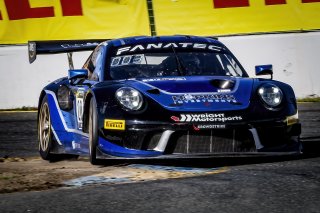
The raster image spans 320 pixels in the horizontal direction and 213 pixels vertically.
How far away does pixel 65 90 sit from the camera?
8.32m

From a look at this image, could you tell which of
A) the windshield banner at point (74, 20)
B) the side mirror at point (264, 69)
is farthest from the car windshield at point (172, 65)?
the windshield banner at point (74, 20)

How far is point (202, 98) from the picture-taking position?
6.74 m

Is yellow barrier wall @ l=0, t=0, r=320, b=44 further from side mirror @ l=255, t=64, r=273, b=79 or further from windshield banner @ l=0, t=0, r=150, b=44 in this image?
side mirror @ l=255, t=64, r=273, b=79

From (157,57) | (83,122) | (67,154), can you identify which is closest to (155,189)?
(83,122)

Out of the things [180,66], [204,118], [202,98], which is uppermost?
[180,66]

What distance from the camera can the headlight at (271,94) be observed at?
271 inches

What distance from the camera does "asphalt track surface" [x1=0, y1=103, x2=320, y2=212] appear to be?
15.8 feet

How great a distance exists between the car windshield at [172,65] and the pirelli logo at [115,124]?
1033mm

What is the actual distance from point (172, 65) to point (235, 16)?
6996 millimetres

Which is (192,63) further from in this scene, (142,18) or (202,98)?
(142,18)

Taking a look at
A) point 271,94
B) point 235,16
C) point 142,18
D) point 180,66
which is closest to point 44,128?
point 180,66

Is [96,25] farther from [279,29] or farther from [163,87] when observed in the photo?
[163,87]

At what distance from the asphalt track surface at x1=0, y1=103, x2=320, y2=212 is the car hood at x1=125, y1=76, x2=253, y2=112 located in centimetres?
50

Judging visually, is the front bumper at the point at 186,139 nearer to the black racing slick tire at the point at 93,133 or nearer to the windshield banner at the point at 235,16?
the black racing slick tire at the point at 93,133
